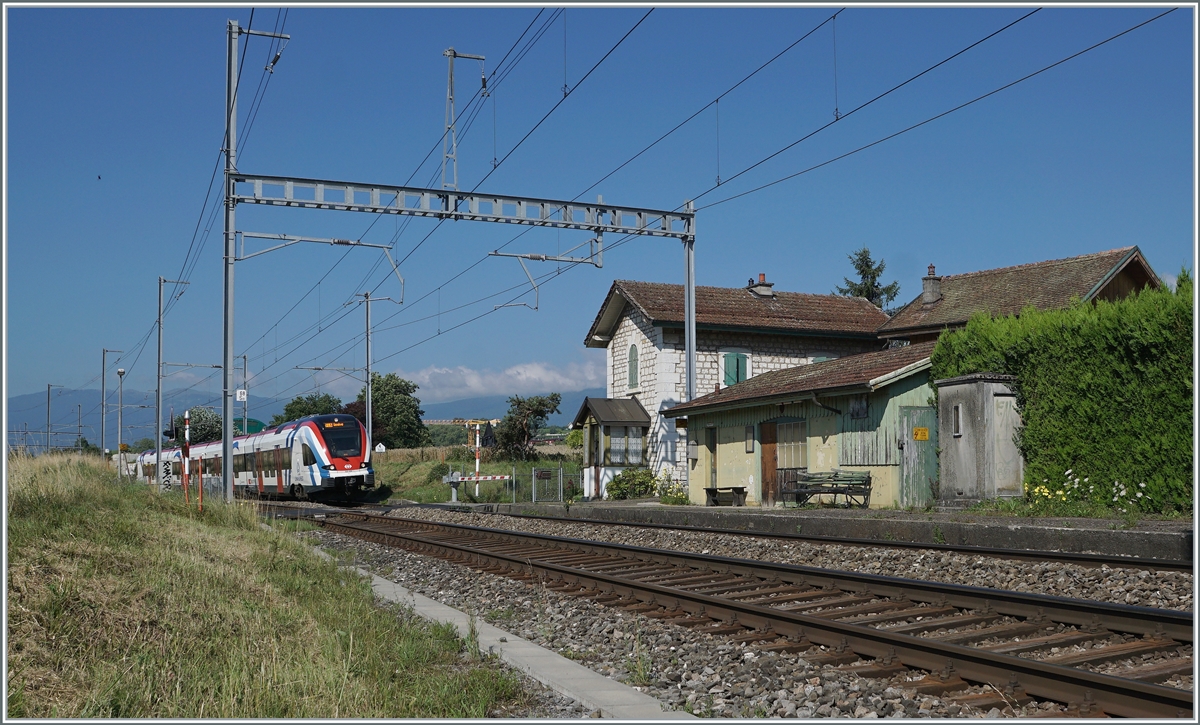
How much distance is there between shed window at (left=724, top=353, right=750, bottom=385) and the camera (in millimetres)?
37656

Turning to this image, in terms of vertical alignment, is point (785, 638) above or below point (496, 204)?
below

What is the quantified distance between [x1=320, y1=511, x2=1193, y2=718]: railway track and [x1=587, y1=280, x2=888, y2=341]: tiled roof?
24740 millimetres

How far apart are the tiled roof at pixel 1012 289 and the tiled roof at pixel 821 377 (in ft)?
17.8

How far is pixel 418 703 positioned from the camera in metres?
6.18

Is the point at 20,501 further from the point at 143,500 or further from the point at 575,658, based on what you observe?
the point at 575,658

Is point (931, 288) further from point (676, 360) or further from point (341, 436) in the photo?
point (341, 436)

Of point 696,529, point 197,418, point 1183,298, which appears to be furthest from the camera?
point 197,418

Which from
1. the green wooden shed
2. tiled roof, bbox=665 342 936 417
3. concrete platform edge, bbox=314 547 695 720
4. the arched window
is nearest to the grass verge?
concrete platform edge, bbox=314 547 695 720

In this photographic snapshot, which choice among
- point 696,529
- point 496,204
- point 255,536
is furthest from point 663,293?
point 255,536

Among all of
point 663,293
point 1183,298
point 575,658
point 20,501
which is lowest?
point 575,658

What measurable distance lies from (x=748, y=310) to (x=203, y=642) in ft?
107

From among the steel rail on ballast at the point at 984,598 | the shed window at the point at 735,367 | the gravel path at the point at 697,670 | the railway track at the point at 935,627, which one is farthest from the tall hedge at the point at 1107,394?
the shed window at the point at 735,367

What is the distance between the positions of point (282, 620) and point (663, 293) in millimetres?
31347

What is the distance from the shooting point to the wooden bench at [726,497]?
2802cm
